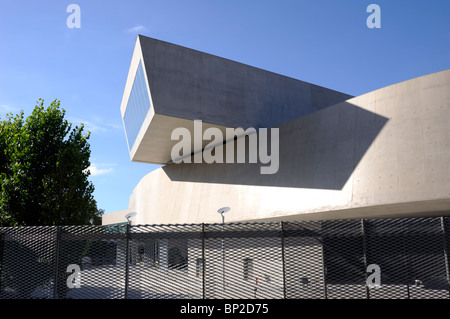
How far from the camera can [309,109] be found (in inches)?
1292

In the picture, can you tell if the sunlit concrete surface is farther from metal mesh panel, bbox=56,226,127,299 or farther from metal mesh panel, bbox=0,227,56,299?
metal mesh panel, bbox=0,227,56,299

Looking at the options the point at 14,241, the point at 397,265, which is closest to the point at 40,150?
the point at 14,241

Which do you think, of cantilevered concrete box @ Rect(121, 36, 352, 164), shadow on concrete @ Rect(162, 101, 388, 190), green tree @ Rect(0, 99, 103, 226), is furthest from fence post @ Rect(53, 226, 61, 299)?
shadow on concrete @ Rect(162, 101, 388, 190)

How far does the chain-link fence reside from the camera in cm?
1018

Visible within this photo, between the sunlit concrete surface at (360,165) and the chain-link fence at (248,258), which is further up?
the sunlit concrete surface at (360,165)

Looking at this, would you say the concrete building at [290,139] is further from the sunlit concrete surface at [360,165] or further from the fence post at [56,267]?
the fence post at [56,267]

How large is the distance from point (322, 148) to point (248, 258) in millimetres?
13056

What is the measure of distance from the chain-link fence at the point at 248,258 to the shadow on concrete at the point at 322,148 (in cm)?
1046

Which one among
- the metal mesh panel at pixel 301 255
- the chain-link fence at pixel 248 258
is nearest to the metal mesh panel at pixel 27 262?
the chain-link fence at pixel 248 258

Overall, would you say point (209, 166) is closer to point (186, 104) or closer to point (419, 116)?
point (186, 104)
